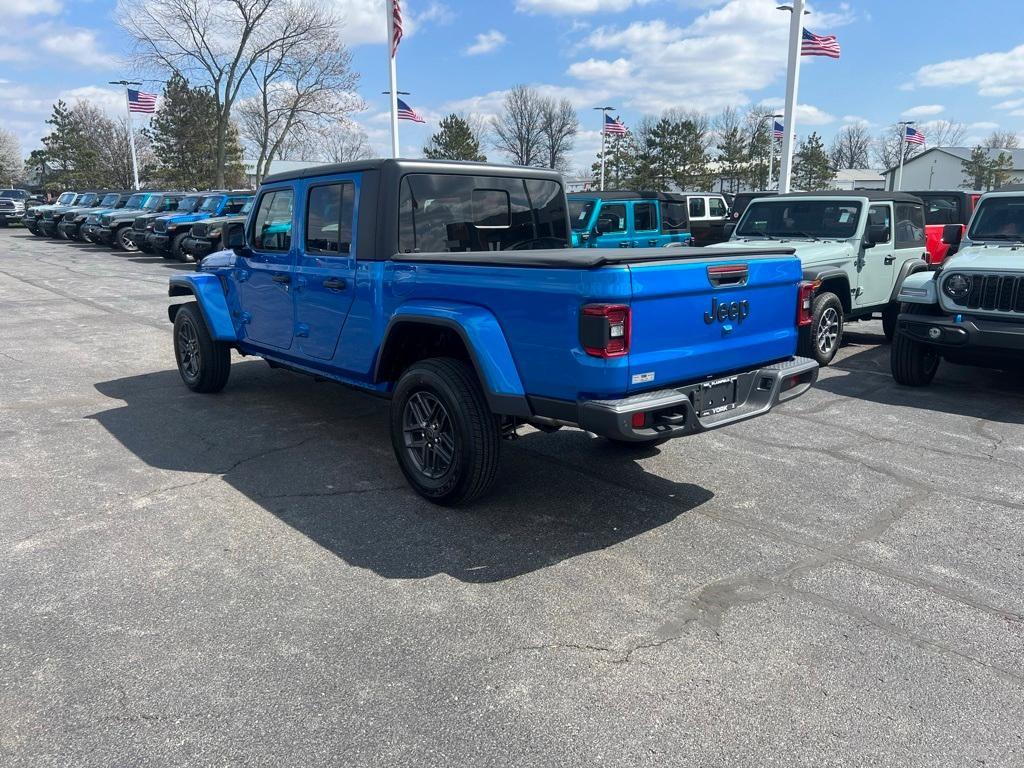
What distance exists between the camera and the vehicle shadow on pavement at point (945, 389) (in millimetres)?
6895

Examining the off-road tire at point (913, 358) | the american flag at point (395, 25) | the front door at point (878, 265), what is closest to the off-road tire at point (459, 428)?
the off-road tire at point (913, 358)

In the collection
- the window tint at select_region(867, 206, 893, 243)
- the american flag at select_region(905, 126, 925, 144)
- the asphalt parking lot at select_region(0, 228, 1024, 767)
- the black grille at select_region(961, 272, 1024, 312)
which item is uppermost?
the american flag at select_region(905, 126, 925, 144)

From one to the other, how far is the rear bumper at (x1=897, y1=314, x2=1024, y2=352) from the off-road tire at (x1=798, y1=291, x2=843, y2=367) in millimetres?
1161

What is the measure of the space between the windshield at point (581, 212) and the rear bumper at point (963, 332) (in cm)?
714

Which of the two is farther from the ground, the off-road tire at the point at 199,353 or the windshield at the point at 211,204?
the windshield at the point at 211,204

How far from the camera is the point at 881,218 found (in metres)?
9.57

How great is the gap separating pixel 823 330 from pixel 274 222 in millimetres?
6001

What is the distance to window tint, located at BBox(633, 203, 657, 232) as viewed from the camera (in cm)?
1425

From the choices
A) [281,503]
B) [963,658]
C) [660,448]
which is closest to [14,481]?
[281,503]

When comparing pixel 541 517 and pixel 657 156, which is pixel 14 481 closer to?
pixel 541 517

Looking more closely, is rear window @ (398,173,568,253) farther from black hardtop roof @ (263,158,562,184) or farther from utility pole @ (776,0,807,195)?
utility pole @ (776,0,807,195)

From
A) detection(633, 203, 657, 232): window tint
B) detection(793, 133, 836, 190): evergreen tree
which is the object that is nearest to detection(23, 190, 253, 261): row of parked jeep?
detection(633, 203, 657, 232): window tint

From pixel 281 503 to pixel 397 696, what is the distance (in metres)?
2.09

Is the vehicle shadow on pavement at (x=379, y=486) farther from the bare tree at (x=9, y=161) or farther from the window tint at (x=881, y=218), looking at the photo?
the bare tree at (x=9, y=161)
